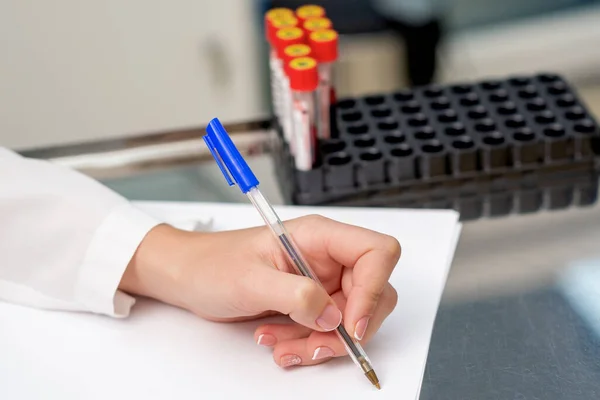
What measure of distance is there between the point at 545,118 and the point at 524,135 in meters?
0.04

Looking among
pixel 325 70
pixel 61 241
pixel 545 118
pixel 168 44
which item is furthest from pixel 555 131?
pixel 168 44

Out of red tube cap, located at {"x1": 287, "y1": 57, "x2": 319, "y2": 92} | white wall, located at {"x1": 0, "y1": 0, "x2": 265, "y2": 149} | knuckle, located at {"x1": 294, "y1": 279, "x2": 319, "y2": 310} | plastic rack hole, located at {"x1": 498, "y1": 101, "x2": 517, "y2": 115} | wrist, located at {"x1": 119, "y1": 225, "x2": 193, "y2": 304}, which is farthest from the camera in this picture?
white wall, located at {"x1": 0, "y1": 0, "x2": 265, "y2": 149}

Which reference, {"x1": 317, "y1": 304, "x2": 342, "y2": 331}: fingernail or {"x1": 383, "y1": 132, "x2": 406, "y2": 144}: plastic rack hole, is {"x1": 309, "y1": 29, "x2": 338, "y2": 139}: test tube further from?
{"x1": 317, "y1": 304, "x2": 342, "y2": 331}: fingernail

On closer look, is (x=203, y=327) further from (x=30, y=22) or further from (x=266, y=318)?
(x=30, y=22)

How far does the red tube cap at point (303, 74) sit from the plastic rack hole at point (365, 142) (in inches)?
3.4

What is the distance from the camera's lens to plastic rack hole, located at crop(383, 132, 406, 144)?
0.86 m

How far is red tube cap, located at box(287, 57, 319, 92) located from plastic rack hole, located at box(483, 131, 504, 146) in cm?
18

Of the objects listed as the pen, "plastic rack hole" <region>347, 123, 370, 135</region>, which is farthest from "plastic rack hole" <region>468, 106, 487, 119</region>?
the pen

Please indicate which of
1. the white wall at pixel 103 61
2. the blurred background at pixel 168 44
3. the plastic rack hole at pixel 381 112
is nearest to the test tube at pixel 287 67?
the plastic rack hole at pixel 381 112

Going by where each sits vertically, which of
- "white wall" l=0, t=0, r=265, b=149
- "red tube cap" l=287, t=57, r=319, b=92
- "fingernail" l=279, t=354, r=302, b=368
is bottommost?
"white wall" l=0, t=0, r=265, b=149

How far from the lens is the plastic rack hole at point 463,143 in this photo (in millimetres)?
845

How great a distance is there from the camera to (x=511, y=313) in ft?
2.25

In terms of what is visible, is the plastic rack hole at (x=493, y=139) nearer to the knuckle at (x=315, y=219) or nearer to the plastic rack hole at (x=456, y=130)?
the plastic rack hole at (x=456, y=130)

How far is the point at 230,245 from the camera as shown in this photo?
0.67 m
